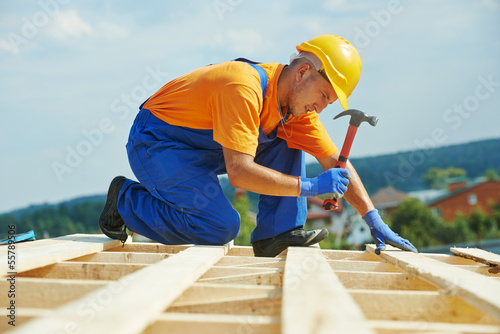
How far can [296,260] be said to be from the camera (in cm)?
234

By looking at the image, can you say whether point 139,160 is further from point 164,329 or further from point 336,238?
point 336,238

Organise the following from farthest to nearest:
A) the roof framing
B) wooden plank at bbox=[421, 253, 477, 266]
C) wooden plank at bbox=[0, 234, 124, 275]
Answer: wooden plank at bbox=[421, 253, 477, 266], wooden plank at bbox=[0, 234, 124, 275], the roof framing

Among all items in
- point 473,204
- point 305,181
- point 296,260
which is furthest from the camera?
point 473,204

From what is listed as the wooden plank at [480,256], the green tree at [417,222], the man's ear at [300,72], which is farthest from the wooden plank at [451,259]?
the green tree at [417,222]

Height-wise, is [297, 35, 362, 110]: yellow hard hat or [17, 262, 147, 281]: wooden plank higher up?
[297, 35, 362, 110]: yellow hard hat

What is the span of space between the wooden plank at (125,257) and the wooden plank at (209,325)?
1.34m

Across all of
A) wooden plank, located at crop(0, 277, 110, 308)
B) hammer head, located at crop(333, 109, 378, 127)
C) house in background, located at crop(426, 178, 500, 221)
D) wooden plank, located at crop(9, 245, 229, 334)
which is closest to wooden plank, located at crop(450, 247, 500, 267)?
hammer head, located at crop(333, 109, 378, 127)

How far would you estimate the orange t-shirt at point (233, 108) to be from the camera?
2998 millimetres

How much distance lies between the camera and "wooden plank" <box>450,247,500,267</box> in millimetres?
2779

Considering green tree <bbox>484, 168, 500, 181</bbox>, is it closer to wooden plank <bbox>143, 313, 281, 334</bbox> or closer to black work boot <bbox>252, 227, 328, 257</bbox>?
black work boot <bbox>252, 227, 328, 257</bbox>

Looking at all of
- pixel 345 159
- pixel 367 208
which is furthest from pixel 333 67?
pixel 367 208

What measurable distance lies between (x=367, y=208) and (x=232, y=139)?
1413 mm

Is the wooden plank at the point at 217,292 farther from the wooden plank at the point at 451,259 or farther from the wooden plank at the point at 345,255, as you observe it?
the wooden plank at the point at 451,259

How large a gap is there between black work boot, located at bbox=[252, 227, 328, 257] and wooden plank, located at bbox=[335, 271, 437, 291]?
3.72 ft
